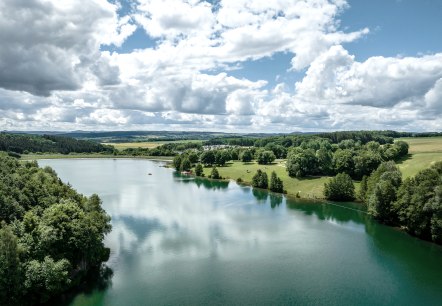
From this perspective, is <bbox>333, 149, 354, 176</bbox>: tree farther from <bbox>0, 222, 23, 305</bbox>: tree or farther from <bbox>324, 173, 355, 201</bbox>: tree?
<bbox>0, 222, 23, 305</bbox>: tree

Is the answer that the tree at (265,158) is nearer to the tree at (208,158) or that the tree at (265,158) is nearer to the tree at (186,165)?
the tree at (208,158)

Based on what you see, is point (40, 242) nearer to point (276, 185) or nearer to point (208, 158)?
point (276, 185)

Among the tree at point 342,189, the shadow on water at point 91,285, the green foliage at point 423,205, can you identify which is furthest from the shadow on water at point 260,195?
the shadow on water at point 91,285

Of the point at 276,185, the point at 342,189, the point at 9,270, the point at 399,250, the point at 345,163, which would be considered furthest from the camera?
the point at 345,163

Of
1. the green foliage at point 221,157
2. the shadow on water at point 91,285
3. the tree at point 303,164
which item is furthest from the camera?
the green foliage at point 221,157

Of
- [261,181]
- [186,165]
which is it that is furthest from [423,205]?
[186,165]

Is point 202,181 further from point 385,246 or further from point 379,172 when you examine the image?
point 385,246
